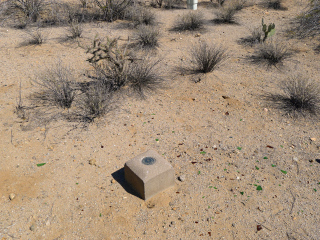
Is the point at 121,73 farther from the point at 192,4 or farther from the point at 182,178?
the point at 192,4

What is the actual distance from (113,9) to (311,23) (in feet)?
18.5

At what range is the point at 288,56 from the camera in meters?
6.65

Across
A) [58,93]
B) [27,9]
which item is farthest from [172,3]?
[58,93]

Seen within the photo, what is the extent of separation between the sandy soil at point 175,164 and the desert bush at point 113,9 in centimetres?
356

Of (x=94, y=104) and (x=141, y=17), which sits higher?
(x=141, y=17)

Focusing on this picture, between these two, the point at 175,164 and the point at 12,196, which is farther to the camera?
the point at 175,164

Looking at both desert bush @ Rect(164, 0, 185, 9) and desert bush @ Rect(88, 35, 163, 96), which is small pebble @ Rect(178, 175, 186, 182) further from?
desert bush @ Rect(164, 0, 185, 9)

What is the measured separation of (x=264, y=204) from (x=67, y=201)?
7.32 feet

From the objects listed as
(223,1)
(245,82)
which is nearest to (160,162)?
(245,82)

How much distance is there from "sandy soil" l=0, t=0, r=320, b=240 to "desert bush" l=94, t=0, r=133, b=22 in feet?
11.7

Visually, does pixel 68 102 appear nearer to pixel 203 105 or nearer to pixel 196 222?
pixel 203 105

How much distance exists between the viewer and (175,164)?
3.81m

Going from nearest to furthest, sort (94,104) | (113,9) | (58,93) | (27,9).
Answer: (94,104) → (58,93) → (27,9) → (113,9)

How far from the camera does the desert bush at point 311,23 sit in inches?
289
